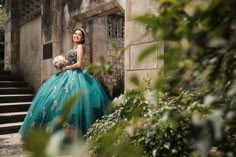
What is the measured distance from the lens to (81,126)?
3.87 meters

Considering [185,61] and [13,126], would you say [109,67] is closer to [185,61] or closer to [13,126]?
[185,61]

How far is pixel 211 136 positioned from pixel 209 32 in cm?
20

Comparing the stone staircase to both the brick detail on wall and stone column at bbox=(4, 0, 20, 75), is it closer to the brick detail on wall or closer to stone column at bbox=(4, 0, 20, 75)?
stone column at bbox=(4, 0, 20, 75)

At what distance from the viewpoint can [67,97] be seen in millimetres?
4031

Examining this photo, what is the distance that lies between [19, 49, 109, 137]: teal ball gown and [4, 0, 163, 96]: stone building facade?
45 centimetres

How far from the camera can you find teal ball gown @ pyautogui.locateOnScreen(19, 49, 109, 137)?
12.8 ft

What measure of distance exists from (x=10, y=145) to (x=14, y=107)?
2.06m

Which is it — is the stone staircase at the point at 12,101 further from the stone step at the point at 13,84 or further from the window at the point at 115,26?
the window at the point at 115,26

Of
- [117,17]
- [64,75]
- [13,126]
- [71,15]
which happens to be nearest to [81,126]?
[64,75]

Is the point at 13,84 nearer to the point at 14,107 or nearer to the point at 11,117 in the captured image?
the point at 14,107

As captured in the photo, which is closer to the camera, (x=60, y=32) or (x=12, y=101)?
(x=60, y=32)

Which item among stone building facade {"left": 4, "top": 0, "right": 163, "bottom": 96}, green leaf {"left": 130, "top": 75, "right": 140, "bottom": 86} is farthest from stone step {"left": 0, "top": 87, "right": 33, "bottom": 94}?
green leaf {"left": 130, "top": 75, "right": 140, "bottom": 86}

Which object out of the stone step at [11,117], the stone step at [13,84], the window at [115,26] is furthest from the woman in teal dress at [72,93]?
the window at [115,26]

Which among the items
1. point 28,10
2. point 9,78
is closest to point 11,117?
point 9,78
